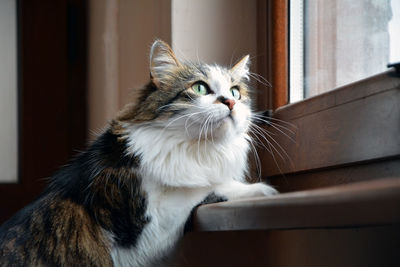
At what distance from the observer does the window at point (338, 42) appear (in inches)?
38.4

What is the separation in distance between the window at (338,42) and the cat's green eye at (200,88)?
27cm

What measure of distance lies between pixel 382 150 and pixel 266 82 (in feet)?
1.98

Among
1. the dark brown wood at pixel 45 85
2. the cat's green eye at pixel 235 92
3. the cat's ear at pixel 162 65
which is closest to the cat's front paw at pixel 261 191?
the cat's green eye at pixel 235 92

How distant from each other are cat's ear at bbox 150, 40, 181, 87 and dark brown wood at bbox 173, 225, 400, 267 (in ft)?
1.44

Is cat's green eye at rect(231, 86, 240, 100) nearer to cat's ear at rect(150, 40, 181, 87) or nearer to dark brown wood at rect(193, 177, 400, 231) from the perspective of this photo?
cat's ear at rect(150, 40, 181, 87)

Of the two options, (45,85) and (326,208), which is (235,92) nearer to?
(326,208)

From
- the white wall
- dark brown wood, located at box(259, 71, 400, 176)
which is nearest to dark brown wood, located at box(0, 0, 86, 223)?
the white wall

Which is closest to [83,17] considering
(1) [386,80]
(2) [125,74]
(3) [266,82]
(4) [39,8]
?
(4) [39,8]

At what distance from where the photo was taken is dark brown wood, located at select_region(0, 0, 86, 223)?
2270mm

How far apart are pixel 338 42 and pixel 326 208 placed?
642 mm

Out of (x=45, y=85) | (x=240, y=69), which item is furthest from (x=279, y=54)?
(x=45, y=85)

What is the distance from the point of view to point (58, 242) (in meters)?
1.14

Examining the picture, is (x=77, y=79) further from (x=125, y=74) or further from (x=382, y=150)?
(x=382, y=150)

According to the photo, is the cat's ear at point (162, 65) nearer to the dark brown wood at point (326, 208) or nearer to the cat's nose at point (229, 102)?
the cat's nose at point (229, 102)
